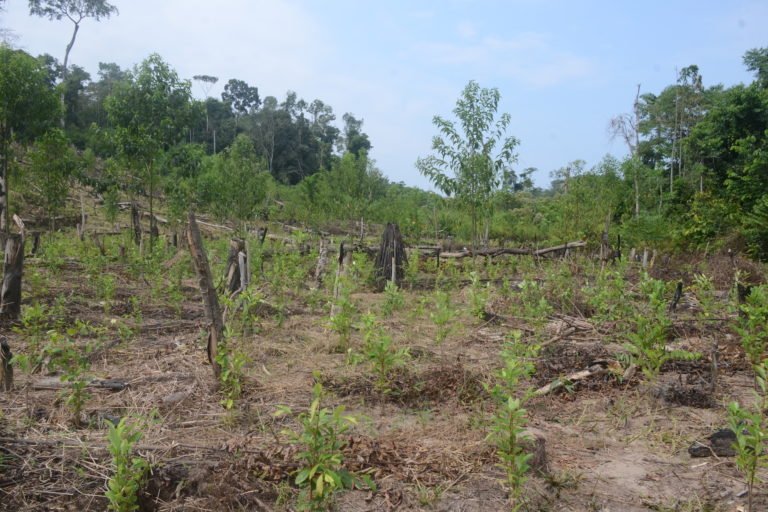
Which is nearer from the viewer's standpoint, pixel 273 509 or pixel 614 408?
pixel 273 509

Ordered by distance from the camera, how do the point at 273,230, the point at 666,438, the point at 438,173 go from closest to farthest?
1. the point at 666,438
2. the point at 438,173
3. the point at 273,230

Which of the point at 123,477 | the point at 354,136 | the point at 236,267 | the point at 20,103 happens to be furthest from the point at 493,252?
the point at 354,136

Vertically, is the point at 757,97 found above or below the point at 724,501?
above

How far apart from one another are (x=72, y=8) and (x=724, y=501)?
4636cm

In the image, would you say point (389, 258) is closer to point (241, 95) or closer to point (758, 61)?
point (758, 61)

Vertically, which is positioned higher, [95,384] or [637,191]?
[637,191]

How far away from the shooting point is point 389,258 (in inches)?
418

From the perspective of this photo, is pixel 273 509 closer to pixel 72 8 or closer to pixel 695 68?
pixel 695 68

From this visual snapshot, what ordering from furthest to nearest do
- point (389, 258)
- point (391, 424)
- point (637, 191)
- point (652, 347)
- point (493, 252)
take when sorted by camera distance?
point (637, 191)
point (493, 252)
point (389, 258)
point (652, 347)
point (391, 424)

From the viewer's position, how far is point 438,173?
13.7 metres

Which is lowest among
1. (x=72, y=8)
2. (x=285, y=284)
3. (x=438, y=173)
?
(x=285, y=284)

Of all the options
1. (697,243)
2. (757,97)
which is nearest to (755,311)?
(697,243)

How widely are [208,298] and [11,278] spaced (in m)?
3.21

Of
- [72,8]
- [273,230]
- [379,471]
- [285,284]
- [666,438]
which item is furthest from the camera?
[72,8]
